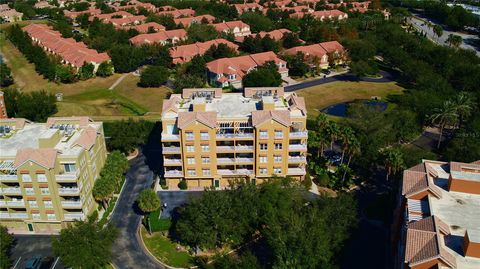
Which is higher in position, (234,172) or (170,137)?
(170,137)

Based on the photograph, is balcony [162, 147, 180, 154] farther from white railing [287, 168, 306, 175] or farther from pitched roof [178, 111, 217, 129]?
white railing [287, 168, 306, 175]

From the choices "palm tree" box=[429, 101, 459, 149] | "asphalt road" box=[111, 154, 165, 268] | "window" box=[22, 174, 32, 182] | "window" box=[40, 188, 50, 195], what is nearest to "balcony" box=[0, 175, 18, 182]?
"window" box=[22, 174, 32, 182]

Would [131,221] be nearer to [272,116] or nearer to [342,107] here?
[272,116]

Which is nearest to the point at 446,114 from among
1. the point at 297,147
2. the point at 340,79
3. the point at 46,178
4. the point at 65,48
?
the point at 297,147

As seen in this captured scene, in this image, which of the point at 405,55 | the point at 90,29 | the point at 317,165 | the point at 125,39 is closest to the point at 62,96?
the point at 125,39

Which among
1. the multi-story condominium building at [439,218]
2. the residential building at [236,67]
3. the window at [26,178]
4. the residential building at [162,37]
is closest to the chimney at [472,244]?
the multi-story condominium building at [439,218]
